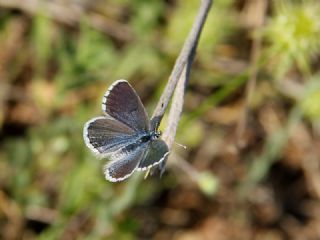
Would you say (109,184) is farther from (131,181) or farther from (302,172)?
(302,172)

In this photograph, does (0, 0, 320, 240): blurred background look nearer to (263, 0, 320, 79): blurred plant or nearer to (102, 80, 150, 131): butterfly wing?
(263, 0, 320, 79): blurred plant

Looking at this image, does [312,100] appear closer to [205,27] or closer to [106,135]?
[205,27]

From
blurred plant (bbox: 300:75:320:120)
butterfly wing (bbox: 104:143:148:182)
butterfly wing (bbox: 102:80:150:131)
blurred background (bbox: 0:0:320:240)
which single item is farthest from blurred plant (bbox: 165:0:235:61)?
butterfly wing (bbox: 104:143:148:182)

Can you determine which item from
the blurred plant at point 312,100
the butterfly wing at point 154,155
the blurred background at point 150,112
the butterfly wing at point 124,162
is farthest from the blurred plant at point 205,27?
the butterfly wing at point 154,155

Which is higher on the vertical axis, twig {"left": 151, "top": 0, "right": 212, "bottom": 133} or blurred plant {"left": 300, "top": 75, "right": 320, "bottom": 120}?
twig {"left": 151, "top": 0, "right": 212, "bottom": 133}

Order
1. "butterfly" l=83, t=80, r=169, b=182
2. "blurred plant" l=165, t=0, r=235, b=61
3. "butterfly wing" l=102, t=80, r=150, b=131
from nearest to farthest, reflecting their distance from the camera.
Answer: "butterfly" l=83, t=80, r=169, b=182 → "butterfly wing" l=102, t=80, r=150, b=131 → "blurred plant" l=165, t=0, r=235, b=61

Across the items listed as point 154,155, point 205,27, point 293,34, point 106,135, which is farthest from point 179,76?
point 205,27
